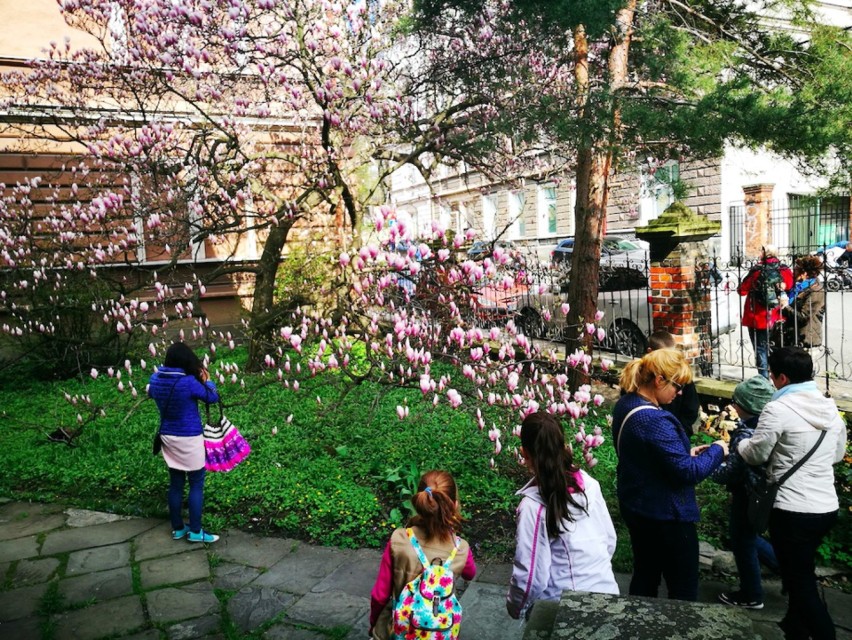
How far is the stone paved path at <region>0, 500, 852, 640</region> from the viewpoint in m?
3.85

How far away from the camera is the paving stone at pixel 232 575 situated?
174 inches

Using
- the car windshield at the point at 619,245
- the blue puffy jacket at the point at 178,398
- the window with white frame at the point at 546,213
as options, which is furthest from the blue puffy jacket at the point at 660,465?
the window with white frame at the point at 546,213

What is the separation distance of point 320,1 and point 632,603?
8597 mm

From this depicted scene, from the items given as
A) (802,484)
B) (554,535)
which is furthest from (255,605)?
(802,484)

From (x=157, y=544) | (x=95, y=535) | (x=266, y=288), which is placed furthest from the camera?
(x=266, y=288)

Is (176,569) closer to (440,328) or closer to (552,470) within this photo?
(440,328)

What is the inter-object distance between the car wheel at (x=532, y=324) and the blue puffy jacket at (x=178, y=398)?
533cm

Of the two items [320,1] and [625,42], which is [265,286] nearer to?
[320,1]

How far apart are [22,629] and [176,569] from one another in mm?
994

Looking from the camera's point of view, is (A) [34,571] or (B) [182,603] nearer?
(B) [182,603]

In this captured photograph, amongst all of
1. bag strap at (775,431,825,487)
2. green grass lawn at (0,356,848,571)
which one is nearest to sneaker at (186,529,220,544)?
green grass lawn at (0,356,848,571)

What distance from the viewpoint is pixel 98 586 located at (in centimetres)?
446

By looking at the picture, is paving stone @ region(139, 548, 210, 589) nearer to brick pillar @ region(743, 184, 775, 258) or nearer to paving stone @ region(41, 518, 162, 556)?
paving stone @ region(41, 518, 162, 556)

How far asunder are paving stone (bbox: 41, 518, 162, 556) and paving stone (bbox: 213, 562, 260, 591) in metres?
1.12
